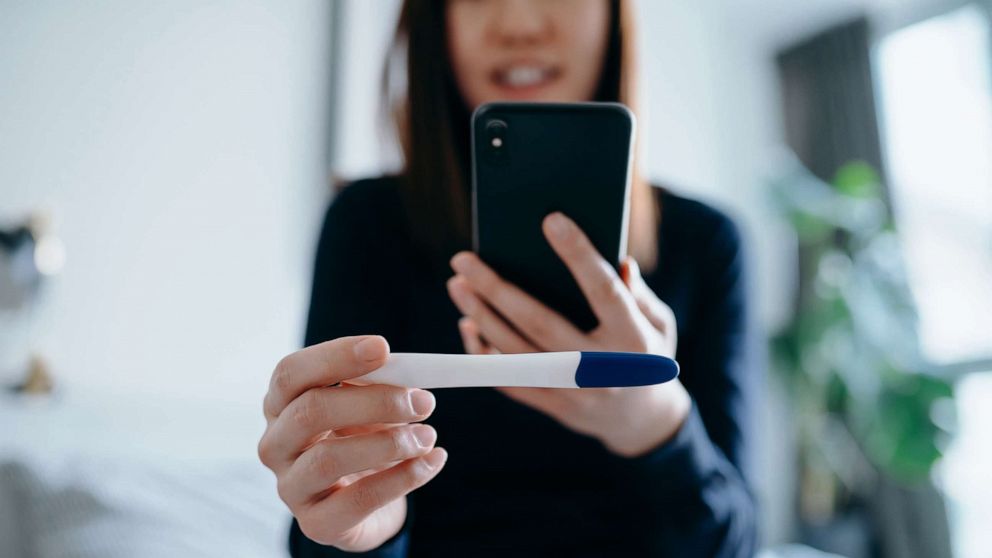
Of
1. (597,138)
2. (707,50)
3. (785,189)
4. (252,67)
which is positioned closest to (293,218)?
(252,67)

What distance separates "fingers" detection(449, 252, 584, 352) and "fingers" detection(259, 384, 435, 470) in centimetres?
10

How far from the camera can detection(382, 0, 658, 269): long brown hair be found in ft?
1.32

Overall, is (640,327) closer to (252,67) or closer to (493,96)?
(493,96)

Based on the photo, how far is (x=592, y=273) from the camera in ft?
0.97

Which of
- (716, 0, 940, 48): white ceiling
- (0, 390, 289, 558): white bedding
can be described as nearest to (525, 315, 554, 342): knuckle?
(0, 390, 289, 558): white bedding

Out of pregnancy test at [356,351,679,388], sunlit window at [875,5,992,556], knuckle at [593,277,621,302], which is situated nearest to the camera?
pregnancy test at [356,351,679,388]

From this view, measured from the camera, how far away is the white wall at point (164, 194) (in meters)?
0.57

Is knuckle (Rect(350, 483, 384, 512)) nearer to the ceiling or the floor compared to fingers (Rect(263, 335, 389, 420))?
nearer to the floor

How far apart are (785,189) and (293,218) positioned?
119cm

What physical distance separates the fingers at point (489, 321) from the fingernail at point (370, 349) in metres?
0.11

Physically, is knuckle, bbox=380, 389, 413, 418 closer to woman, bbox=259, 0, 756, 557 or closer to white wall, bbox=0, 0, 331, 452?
woman, bbox=259, 0, 756, 557

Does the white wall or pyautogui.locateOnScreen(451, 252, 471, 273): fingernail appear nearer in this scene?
pyautogui.locateOnScreen(451, 252, 471, 273): fingernail

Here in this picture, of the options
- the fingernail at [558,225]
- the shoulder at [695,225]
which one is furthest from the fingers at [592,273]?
the shoulder at [695,225]

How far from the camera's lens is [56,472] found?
0.58 meters
